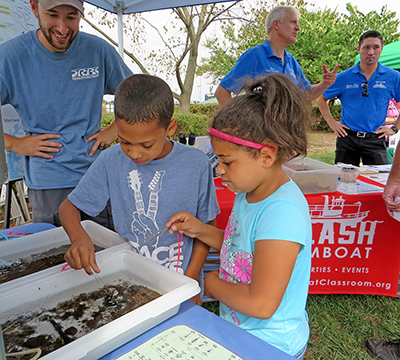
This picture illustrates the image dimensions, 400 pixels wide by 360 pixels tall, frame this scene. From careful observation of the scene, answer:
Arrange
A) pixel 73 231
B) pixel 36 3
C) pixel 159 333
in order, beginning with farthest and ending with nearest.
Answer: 1. pixel 36 3
2. pixel 73 231
3. pixel 159 333

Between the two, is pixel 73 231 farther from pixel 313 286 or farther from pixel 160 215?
pixel 313 286

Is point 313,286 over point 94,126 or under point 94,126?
under

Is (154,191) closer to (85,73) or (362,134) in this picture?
(85,73)

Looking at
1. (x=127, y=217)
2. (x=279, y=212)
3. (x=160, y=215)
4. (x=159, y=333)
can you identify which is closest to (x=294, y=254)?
(x=279, y=212)

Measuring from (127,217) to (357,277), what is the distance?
6.47 ft

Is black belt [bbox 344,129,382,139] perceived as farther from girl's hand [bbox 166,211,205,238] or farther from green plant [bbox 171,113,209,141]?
green plant [bbox 171,113,209,141]

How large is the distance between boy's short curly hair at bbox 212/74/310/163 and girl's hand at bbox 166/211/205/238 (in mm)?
375

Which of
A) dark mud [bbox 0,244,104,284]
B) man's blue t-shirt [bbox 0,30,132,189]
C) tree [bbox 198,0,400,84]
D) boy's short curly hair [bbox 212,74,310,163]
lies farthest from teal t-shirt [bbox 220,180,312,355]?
tree [bbox 198,0,400,84]

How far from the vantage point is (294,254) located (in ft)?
2.96

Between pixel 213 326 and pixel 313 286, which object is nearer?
pixel 213 326

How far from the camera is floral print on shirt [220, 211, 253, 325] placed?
1053mm

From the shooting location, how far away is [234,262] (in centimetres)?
110

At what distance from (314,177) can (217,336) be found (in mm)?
1741

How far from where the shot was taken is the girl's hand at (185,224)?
3.92 ft
